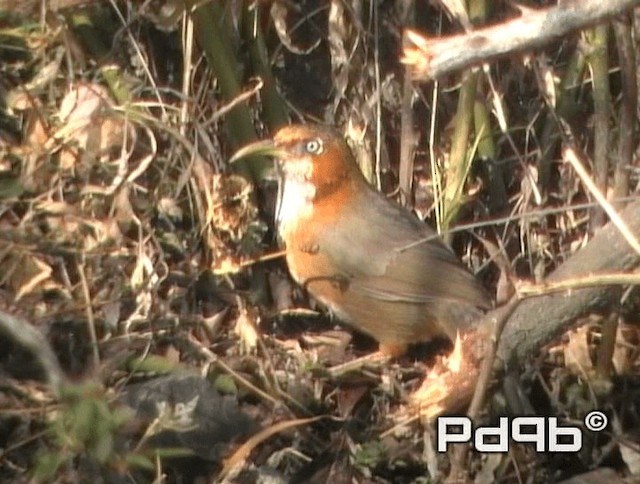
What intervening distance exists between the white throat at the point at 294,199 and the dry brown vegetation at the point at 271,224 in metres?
0.10

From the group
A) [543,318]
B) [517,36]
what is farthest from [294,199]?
[517,36]

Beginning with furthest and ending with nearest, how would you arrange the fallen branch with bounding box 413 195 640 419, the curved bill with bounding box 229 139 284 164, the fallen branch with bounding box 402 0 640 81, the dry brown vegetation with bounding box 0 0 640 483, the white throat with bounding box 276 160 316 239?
the white throat with bounding box 276 160 316 239, the curved bill with bounding box 229 139 284 164, the dry brown vegetation with bounding box 0 0 640 483, the fallen branch with bounding box 413 195 640 419, the fallen branch with bounding box 402 0 640 81

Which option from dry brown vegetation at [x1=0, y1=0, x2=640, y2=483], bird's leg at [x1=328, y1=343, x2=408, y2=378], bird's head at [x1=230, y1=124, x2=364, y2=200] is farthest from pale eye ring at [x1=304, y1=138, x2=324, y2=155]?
bird's leg at [x1=328, y1=343, x2=408, y2=378]

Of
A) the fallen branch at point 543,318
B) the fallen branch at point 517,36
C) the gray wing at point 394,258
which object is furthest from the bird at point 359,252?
the fallen branch at point 517,36

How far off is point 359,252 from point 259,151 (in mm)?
493

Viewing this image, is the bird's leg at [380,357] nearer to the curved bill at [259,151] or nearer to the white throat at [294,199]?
the white throat at [294,199]

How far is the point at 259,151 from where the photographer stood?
14.9ft

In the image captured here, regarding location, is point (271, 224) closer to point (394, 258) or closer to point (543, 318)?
point (394, 258)

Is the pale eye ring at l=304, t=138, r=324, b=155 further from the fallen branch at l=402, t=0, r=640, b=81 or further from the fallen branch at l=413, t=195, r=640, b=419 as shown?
the fallen branch at l=402, t=0, r=640, b=81

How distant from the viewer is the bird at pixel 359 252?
4.53 m

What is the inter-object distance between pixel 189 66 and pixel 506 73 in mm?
1108

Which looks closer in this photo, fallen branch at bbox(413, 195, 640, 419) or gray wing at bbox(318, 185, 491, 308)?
fallen branch at bbox(413, 195, 640, 419)

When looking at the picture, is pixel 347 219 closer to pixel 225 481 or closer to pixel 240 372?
pixel 240 372

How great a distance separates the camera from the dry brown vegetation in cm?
397
